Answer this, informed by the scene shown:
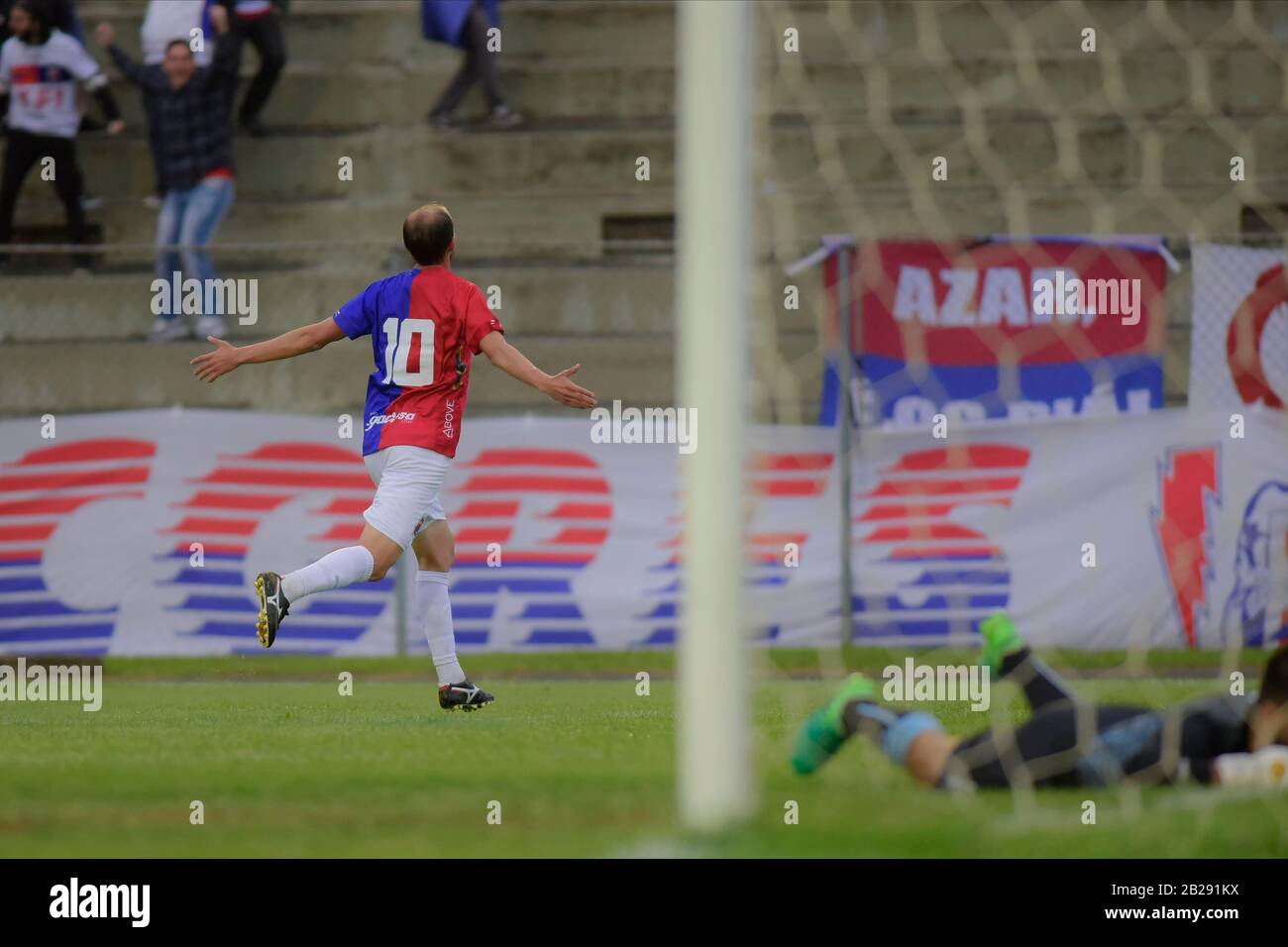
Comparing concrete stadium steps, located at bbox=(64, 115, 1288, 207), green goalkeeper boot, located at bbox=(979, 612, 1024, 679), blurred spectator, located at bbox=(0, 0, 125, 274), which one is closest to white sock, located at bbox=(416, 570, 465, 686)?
green goalkeeper boot, located at bbox=(979, 612, 1024, 679)

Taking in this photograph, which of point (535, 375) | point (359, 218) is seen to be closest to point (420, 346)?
point (535, 375)

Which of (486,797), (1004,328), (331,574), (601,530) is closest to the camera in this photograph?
(486,797)

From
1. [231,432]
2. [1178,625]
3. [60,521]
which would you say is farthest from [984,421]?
[60,521]

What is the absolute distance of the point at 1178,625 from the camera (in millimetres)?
11500

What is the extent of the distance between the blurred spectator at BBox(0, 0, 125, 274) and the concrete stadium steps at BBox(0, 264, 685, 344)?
0.75m

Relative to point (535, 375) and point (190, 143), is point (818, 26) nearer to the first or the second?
point (190, 143)

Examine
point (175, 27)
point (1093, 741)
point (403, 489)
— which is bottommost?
point (1093, 741)

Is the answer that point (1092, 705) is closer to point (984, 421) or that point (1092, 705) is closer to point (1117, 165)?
point (984, 421)

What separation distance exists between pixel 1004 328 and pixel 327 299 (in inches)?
215

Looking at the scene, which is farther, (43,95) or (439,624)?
(43,95)

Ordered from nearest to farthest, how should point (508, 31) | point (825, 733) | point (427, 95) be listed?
point (825, 733)
point (427, 95)
point (508, 31)

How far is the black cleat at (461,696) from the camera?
731 centimetres

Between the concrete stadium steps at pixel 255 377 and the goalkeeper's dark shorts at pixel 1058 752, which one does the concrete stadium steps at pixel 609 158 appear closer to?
the concrete stadium steps at pixel 255 377

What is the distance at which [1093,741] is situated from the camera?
448 centimetres
